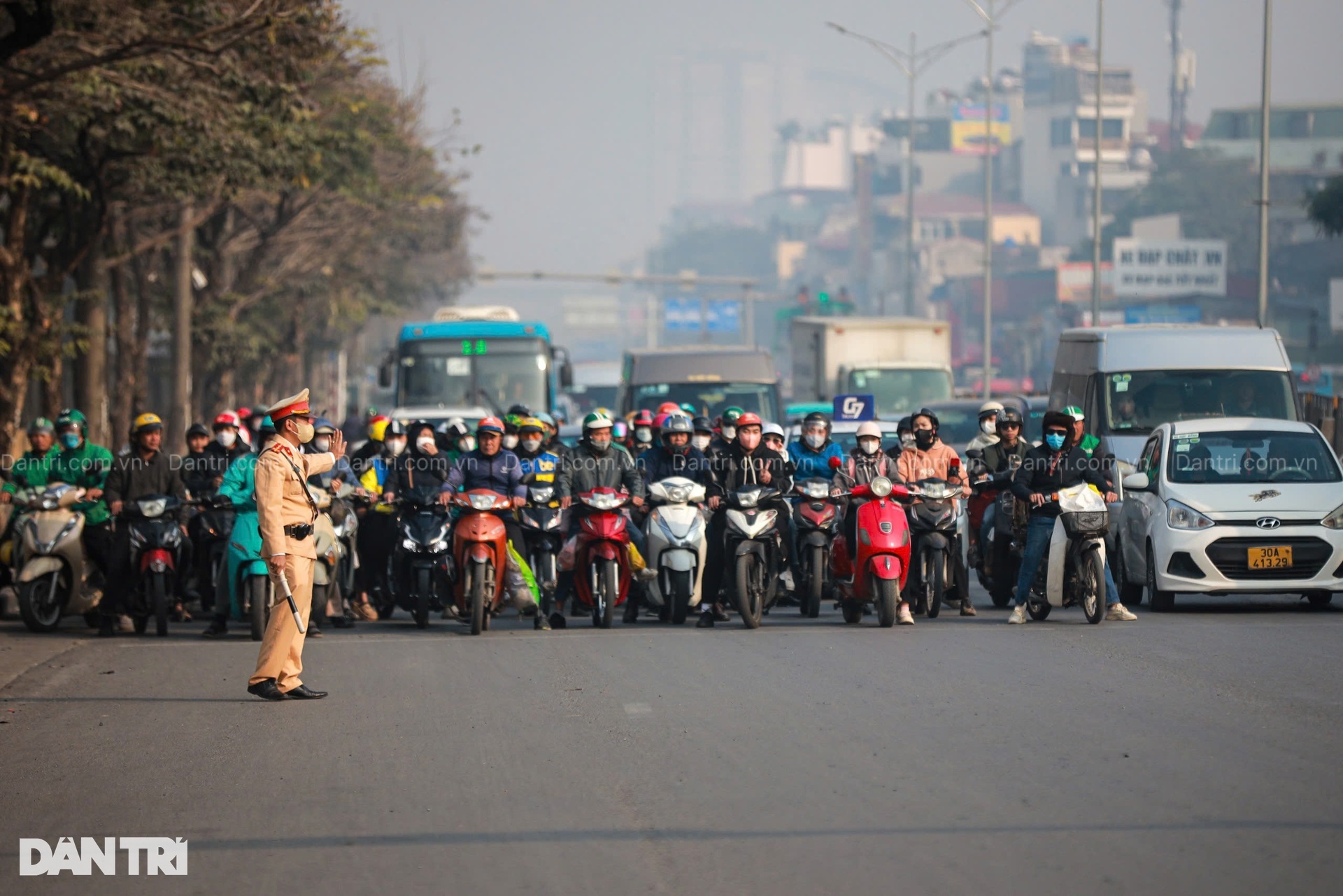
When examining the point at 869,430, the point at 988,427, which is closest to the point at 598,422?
the point at 869,430

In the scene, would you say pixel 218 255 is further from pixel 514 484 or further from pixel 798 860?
pixel 798 860

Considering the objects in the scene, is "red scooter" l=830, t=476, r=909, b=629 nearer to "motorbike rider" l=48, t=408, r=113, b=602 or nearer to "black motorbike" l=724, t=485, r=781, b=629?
"black motorbike" l=724, t=485, r=781, b=629

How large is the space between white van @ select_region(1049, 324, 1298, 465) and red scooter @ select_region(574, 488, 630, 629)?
665cm

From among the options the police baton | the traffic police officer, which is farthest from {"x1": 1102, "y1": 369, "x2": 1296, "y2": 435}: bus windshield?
the police baton

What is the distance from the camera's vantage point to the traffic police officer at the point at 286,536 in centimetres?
1052

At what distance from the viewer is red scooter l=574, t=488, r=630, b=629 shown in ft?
46.6

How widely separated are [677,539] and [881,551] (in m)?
1.58

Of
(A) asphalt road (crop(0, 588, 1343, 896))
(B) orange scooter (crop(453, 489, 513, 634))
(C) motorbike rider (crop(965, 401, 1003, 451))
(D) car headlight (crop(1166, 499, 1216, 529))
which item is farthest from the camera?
(C) motorbike rider (crop(965, 401, 1003, 451))

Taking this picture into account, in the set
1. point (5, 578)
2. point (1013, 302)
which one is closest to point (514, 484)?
point (5, 578)

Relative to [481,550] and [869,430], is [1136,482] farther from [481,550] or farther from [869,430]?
[481,550]

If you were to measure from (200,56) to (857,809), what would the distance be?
15926 millimetres

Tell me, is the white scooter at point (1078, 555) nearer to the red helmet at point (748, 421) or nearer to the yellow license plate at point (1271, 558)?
the yellow license plate at point (1271, 558)

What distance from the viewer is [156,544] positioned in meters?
14.3

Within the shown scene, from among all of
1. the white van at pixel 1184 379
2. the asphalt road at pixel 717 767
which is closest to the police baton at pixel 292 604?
the asphalt road at pixel 717 767
